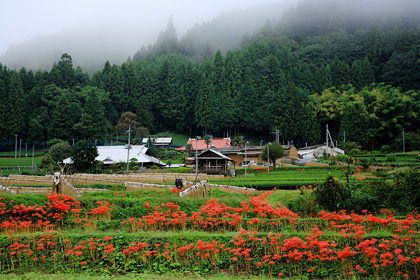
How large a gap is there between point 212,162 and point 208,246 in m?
36.9

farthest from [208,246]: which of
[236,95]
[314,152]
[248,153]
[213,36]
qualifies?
[213,36]

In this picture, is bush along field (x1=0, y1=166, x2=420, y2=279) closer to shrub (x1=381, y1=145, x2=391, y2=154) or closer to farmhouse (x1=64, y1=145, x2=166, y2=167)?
farmhouse (x1=64, y1=145, x2=166, y2=167)

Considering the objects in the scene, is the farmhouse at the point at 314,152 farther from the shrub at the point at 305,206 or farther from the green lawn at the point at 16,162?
the shrub at the point at 305,206

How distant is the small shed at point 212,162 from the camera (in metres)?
43.0

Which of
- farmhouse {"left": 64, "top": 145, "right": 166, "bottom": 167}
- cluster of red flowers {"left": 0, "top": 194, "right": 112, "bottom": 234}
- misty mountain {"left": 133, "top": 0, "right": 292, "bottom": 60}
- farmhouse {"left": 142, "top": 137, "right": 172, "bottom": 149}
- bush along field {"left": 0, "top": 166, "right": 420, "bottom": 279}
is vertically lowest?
bush along field {"left": 0, "top": 166, "right": 420, "bottom": 279}

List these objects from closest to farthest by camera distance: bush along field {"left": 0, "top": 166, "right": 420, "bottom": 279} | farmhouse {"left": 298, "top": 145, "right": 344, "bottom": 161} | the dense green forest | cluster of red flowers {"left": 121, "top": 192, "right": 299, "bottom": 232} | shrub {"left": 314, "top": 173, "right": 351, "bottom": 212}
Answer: bush along field {"left": 0, "top": 166, "right": 420, "bottom": 279}
cluster of red flowers {"left": 121, "top": 192, "right": 299, "bottom": 232}
shrub {"left": 314, "top": 173, "right": 351, "bottom": 212}
farmhouse {"left": 298, "top": 145, "right": 344, "bottom": 161}
the dense green forest

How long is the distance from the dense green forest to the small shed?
2524 centimetres

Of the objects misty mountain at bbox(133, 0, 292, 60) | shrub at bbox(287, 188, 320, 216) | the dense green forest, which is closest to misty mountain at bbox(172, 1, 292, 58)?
misty mountain at bbox(133, 0, 292, 60)

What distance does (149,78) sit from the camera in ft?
275

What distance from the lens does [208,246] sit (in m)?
7.41

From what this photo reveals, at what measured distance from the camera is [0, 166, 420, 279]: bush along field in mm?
7184

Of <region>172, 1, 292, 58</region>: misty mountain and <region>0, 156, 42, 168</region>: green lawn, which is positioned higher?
<region>172, 1, 292, 58</region>: misty mountain

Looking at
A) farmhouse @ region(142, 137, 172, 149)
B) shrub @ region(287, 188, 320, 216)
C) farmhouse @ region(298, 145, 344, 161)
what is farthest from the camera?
farmhouse @ region(142, 137, 172, 149)

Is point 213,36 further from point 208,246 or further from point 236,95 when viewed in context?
point 208,246
